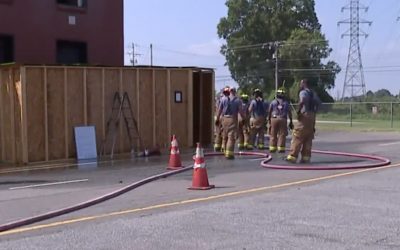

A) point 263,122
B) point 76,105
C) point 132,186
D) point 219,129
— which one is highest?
point 76,105

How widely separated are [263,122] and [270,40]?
6801cm

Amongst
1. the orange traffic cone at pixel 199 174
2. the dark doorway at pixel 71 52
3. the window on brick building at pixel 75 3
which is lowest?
the orange traffic cone at pixel 199 174

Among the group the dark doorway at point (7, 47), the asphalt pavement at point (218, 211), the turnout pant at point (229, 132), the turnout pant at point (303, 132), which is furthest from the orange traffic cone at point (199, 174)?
the dark doorway at point (7, 47)

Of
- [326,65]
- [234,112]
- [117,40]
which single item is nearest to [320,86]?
[326,65]

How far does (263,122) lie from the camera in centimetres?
2095

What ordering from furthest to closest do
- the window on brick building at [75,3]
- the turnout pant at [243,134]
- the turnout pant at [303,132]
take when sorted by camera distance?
the window on brick building at [75,3] → the turnout pant at [243,134] → the turnout pant at [303,132]

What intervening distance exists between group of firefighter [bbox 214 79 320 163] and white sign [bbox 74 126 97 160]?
3.58 metres

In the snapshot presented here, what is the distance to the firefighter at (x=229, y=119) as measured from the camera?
57.1 feet

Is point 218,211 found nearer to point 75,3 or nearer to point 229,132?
point 229,132

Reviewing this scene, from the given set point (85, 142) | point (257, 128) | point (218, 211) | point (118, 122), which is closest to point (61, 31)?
point (118, 122)

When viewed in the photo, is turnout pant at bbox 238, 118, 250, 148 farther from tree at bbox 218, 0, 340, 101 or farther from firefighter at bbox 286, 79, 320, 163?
tree at bbox 218, 0, 340, 101

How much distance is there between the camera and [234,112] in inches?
Result: 692

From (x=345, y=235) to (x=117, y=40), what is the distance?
19.0 metres

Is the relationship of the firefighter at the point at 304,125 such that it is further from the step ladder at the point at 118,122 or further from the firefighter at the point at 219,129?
the step ladder at the point at 118,122
